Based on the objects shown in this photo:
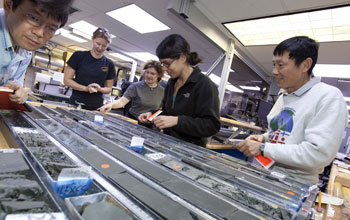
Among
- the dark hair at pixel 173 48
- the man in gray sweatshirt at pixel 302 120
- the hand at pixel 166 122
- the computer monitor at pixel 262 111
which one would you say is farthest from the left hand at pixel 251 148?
the computer monitor at pixel 262 111

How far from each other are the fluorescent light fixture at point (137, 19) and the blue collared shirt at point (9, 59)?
2945 millimetres

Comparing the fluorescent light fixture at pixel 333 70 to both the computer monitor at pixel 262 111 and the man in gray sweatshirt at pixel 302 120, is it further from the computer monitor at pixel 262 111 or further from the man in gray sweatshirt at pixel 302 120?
the man in gray sweatshirt at pixel 302 120

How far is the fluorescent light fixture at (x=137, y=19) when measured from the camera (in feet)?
12.6

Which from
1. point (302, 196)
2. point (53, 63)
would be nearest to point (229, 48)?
point (302, 196)

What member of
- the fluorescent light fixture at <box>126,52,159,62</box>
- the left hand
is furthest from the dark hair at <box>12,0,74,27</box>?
the fluorescent light fixture at <box>126,52,159,62</box>

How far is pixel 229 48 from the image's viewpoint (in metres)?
4.04

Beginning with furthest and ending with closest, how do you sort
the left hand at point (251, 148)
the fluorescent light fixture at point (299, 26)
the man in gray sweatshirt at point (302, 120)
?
the fluorescent light fixture at point (299, 26)
the left hand at point (251, 148)
the man in gray sweatshirt at point (302, 120)

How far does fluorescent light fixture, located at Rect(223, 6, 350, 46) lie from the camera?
2.67 m

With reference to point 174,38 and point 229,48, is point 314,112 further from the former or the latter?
point 229,48

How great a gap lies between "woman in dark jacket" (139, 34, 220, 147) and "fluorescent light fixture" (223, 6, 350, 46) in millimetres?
2258

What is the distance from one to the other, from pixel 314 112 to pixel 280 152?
281 millimetres

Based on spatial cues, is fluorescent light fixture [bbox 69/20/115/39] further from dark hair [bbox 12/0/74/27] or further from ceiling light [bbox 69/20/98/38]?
dark hair [bbox 12/0/74/27]

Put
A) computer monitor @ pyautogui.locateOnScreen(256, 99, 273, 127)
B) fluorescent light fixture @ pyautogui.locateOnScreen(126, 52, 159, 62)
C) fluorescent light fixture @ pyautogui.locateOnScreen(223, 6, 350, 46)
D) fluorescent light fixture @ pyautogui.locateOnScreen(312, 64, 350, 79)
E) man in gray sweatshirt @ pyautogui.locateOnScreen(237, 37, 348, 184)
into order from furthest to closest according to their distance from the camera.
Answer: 1. fluorescent light fixture @ pyautogui.locateOnScreen(126, 52, 159, 62)
2. fluorescent light fixture @ pyautogui.locateOnScreen(312, 64, 350, 79)
3. computer monitor @ pyautogui.locateOnScreen(256, 99, 273, 127)
4. fluorescent light fixture @ pyautogui.locateOnScreen(223, 6, 350, 46)
5. man in gray sweatshirt @ pyautogui.locateOnScreen(237, 37, 348, 184)

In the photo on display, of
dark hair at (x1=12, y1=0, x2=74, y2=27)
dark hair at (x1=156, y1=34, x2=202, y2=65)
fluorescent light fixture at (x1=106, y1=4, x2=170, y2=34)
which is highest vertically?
fluorescent light fixture at (x1=106, y1=4, x2=170, y2=34)
